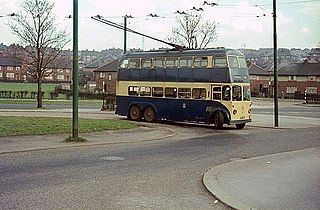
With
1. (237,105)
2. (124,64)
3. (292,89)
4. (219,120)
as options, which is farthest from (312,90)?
(219,120)

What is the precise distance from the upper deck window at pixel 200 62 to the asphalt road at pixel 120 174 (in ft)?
27.7

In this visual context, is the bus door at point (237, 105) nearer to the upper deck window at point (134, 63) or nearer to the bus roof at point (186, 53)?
the bus roof at point (186, 53)

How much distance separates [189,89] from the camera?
91.1 feet

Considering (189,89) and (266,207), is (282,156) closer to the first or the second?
(266,207)

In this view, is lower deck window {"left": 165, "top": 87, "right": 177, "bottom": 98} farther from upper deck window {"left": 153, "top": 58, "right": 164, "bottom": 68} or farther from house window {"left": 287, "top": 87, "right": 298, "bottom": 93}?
house window {"left": 287, "top": 87, "right": 298, "bottom": 93}

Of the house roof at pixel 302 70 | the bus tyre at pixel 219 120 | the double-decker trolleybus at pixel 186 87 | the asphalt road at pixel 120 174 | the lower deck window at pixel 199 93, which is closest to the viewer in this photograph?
the asphalt road at pixel 120 174

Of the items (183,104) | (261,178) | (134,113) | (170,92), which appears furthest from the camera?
(134,113)

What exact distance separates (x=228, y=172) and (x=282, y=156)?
12.3 ft

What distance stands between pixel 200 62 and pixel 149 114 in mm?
4761

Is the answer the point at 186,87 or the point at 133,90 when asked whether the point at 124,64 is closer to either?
the point at 133,90

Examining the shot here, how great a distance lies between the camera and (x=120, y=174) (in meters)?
11.4

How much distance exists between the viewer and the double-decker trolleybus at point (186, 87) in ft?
86.4

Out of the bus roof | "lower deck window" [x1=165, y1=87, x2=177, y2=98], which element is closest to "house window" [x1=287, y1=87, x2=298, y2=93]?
the bus roof

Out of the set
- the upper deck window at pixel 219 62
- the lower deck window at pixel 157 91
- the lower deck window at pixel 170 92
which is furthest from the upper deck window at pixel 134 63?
the upper deck window at pixel 219 62
